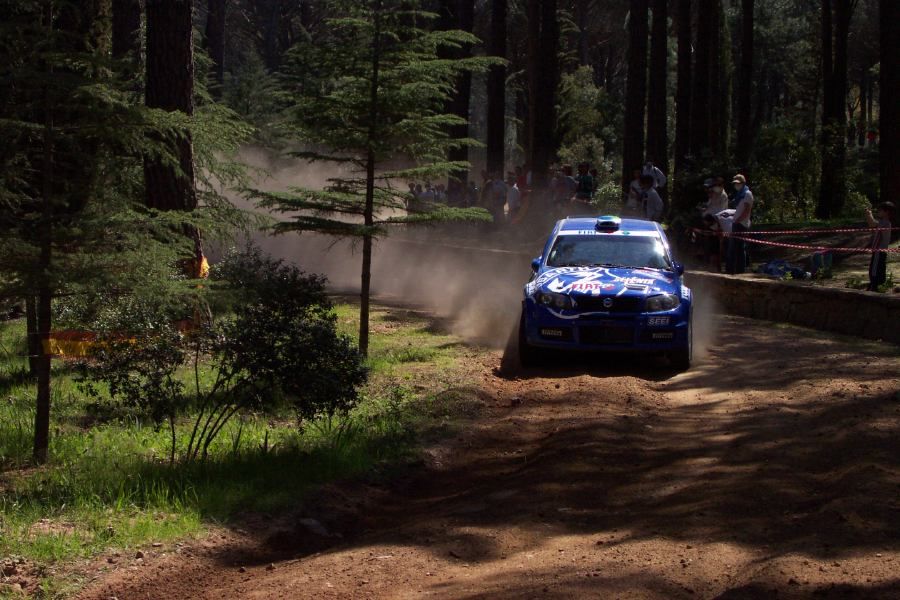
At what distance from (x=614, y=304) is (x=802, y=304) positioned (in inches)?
214

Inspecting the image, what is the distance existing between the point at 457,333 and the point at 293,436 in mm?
8143

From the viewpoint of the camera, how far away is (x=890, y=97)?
2128cm

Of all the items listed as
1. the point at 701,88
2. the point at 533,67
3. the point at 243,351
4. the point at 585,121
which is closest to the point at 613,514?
the point at 243,351

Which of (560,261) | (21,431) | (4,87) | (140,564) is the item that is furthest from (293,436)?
(560,261)

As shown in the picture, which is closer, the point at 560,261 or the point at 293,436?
the point at 293,436

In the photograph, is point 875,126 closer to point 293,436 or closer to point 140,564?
point 293,436

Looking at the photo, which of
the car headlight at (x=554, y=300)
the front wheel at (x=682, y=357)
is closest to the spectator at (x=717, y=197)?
the front wheel at (x=682, y=357)

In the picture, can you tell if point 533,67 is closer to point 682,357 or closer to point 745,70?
point 745,70

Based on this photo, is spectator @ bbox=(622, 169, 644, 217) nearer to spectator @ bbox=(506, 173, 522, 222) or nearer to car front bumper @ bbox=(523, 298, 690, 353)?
spectator @ bbox=(506, 173, 522, 222)

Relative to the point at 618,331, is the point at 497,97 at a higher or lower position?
higher

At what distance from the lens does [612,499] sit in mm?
8117

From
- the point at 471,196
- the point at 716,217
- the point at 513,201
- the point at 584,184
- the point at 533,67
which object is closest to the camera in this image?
the point at 716,217

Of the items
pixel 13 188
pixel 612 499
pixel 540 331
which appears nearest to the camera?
pixel 612 499

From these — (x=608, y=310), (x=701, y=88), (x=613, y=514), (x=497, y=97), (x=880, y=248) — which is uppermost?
(x=497, y=97)
